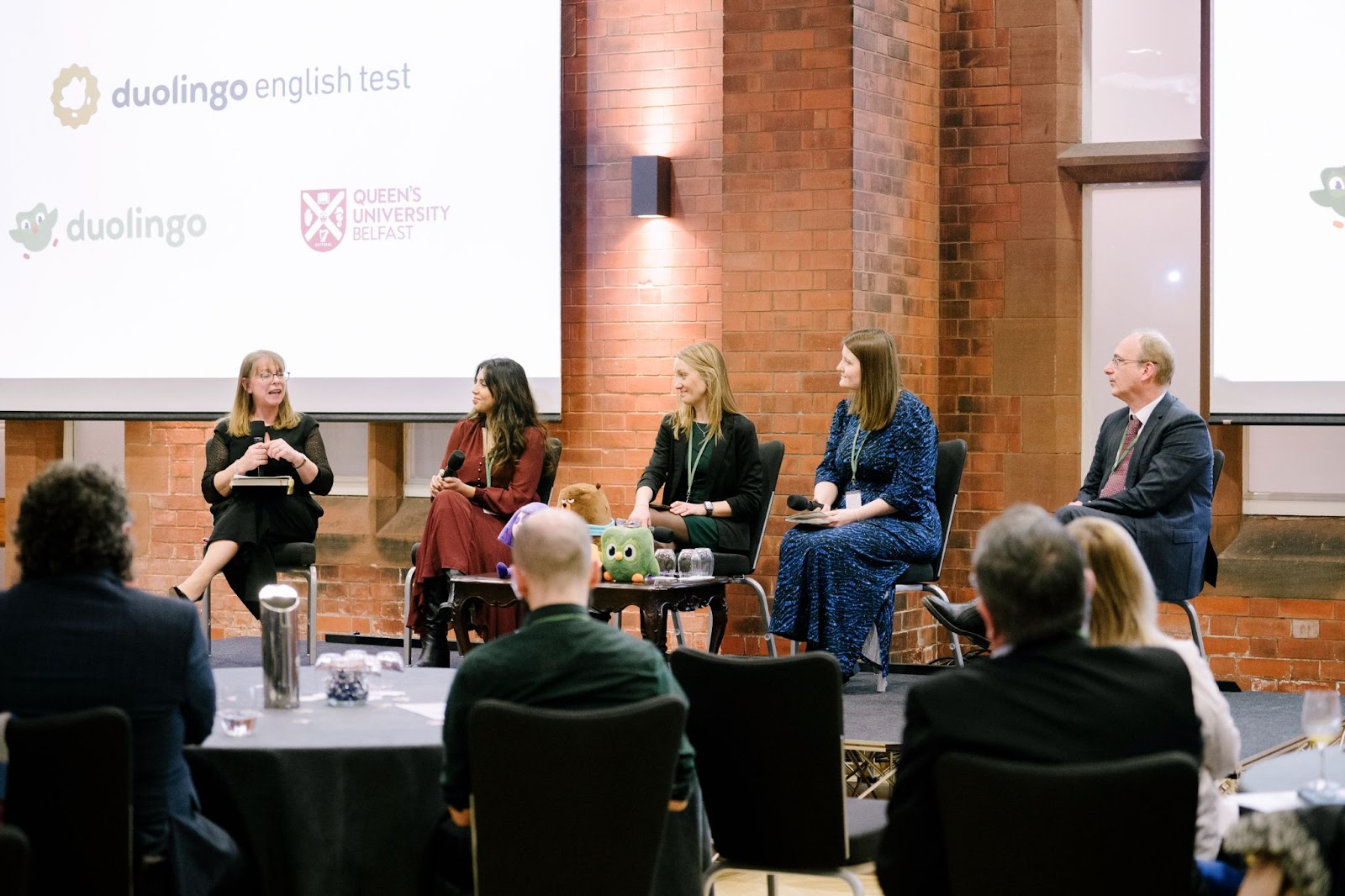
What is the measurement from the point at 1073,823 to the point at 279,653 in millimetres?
1861

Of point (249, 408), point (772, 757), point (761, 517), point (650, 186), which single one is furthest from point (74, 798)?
point (650, 186)

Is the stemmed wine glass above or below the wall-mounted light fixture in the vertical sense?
below

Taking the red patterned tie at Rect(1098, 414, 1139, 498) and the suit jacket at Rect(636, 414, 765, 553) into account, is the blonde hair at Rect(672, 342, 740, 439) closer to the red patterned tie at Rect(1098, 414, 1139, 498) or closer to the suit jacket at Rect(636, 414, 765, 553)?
the suit jacket at Rect(636, 414, 765, 553)

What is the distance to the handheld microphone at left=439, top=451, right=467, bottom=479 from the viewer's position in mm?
6406

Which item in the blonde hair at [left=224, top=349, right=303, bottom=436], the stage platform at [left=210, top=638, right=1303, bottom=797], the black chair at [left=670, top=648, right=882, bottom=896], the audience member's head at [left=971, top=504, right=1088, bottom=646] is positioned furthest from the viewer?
the blonde hair at [left=224, top=349, right=303, bottom=436]

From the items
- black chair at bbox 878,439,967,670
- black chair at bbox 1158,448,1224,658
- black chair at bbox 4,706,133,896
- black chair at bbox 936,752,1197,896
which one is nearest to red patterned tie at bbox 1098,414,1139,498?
black chair at bbox 1158,448,1224,658

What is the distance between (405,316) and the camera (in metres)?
7.69

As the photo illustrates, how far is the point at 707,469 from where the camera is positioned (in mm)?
6402

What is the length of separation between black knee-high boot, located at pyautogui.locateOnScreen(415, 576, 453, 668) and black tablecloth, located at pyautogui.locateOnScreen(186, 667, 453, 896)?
10.2ft

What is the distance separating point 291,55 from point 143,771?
18.6ft

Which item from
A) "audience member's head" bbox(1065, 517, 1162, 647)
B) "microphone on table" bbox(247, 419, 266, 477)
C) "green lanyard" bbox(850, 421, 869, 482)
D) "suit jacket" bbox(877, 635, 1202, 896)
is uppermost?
"microphone on table" bbox(247, 419, 266, 477)

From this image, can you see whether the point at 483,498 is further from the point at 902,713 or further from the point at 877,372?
the point at 902,713

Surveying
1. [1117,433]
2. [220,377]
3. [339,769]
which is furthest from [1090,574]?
[220,377]

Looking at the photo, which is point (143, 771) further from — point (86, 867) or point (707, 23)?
point (707, 23)
